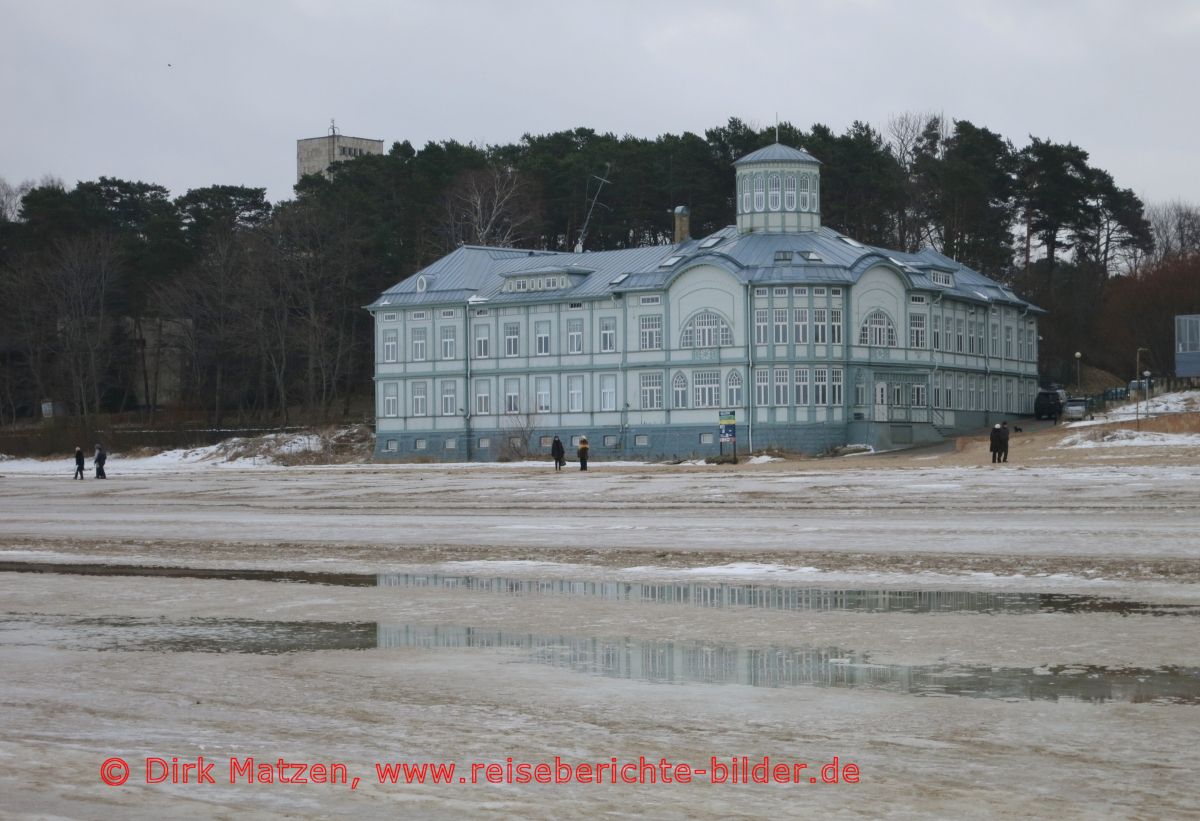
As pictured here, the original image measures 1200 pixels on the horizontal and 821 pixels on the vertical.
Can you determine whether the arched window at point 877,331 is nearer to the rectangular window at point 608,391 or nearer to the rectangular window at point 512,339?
the rectangular window at point 608,391

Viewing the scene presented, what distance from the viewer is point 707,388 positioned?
7425cm

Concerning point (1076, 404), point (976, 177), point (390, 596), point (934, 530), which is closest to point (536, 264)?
Answer: point (1076, 404)

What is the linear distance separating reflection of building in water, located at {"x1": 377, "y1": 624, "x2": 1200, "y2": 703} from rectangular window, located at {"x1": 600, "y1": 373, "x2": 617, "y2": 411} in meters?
59.7

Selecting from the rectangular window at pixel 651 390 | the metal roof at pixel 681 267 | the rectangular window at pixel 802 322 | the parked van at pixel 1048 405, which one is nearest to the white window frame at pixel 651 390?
the rectangular window at pixel 651 390

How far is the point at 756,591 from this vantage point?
69.8 feet

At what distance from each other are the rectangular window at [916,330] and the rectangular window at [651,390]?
12215 millimetres

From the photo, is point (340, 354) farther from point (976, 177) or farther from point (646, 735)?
point (646, 735)

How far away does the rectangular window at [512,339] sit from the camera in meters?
80.8

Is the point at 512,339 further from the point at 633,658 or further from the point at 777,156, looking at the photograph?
the point at 633,658

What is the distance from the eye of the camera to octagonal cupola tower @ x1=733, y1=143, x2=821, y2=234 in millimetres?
77938

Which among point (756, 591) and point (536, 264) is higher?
point (536, 264)

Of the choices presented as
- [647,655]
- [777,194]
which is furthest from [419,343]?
[647,655]

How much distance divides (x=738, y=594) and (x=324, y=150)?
6153 inches

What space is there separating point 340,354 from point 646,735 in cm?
8783
